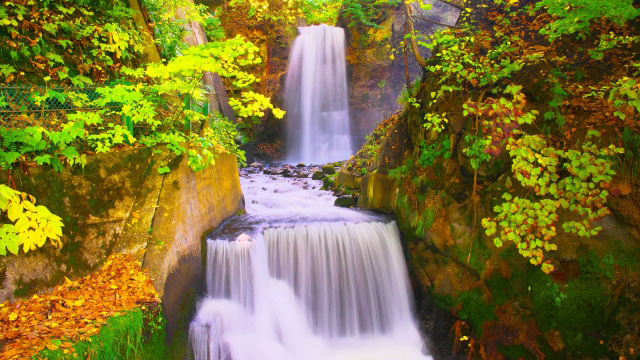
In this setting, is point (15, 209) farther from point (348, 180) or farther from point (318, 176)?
point (318, 176)

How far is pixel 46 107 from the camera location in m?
4.46

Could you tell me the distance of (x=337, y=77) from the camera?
1811 centimetres

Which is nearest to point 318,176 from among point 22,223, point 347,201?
point 347,201

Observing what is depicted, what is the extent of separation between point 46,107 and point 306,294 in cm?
495

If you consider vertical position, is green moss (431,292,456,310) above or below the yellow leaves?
below

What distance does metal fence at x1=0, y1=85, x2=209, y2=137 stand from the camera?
4.14m

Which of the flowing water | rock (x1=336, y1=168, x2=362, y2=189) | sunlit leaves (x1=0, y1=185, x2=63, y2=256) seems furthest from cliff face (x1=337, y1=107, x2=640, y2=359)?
sunlit leaves (x1=0, y1=185, x2=63, y2=256)

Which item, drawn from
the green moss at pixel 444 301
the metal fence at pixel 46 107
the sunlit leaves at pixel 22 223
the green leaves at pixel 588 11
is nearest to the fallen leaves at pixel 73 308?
the sunlit leaves at pixel 22 223

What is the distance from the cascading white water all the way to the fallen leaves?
13661 mm

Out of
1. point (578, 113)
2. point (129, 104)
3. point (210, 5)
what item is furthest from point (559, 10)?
point (210, 5)

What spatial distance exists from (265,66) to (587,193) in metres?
16.3

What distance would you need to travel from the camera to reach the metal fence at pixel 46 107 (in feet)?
13.6

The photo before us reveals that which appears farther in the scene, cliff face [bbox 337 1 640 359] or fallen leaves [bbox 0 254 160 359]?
cliff face [bbox 337 1 640 359]

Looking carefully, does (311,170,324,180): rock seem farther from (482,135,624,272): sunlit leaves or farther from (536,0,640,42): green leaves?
(536,0,640,42): green leaves
